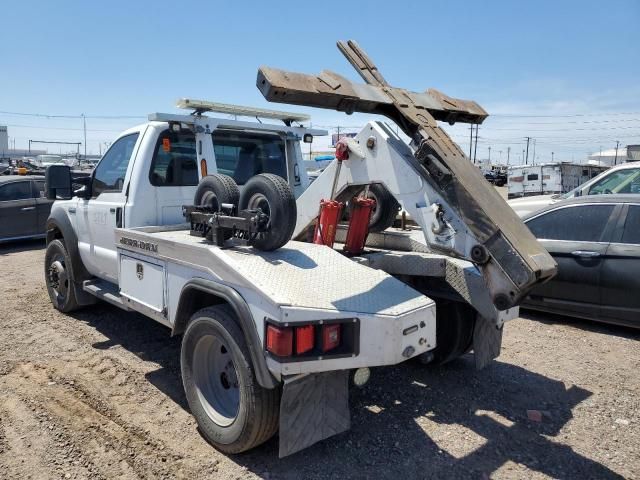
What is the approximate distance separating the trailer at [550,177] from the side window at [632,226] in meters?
26.6

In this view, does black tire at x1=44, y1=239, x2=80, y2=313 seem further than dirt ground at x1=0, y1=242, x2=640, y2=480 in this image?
Yes

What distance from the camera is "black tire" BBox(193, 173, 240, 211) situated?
3746 mm

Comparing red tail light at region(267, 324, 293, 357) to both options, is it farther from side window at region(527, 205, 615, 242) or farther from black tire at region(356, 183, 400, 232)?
side window at region(527, 205, 615, 242)

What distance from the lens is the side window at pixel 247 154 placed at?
5.05 metres

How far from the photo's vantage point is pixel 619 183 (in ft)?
30.5

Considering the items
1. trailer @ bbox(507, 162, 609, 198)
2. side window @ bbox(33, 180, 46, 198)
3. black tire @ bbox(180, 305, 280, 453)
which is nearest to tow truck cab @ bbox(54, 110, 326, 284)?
black tire @ bbox(180, 305, 280, 453)

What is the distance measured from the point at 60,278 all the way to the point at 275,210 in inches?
158

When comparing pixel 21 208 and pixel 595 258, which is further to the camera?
pixel 21 208

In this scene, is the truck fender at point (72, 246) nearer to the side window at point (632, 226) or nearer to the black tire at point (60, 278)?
the black tire at point (60, 278)

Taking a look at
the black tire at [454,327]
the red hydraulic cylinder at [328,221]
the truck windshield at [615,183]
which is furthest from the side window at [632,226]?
the red hydraulic cylinder at [328,221]

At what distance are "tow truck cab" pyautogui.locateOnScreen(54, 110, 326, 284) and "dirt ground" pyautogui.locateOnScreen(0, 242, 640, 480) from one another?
3.42 ft

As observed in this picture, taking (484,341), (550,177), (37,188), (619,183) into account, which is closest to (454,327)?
(484,341)

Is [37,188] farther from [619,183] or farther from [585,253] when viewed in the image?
[619,183]

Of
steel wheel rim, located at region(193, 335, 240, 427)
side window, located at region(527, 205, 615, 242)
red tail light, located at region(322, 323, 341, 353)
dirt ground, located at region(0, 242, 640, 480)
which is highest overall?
side window, located at region(527, 205, 615, 242)
